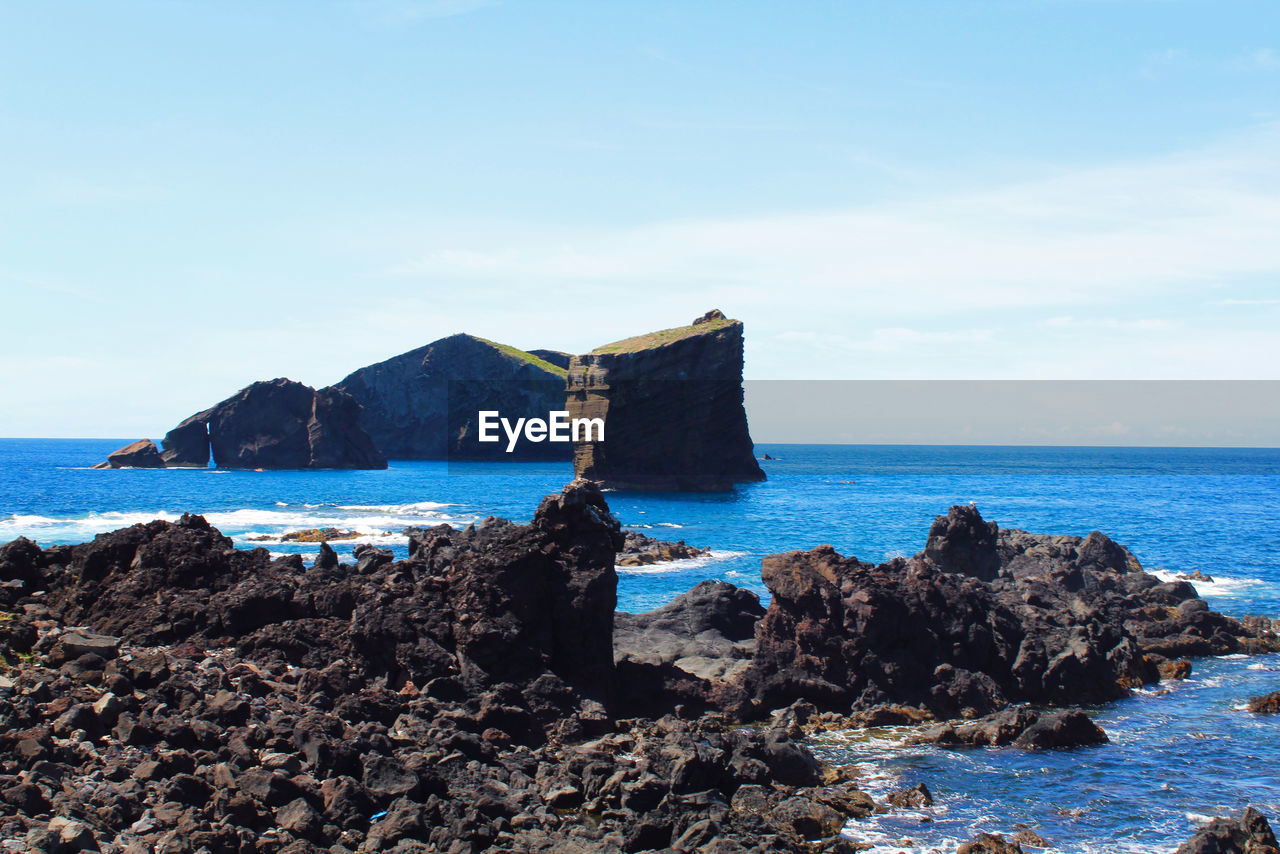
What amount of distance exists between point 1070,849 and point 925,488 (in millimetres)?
108493

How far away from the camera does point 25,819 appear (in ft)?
39.0

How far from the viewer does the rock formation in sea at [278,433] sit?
141375mm

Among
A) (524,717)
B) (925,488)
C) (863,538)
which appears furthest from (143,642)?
(925,488)

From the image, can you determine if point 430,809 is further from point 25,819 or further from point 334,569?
point 334,569

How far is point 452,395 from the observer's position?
6949 inches

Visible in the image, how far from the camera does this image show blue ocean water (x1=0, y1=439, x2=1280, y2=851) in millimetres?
16375

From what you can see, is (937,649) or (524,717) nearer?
(524,717)

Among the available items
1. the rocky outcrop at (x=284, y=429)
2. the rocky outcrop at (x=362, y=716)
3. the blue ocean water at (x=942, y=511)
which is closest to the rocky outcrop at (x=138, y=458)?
the rocky outcrop at (x=284, y=429)

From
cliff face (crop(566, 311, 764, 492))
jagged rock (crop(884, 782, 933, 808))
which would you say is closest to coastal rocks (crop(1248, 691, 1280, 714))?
jagged rock (crop(884, 782, 933, 808))

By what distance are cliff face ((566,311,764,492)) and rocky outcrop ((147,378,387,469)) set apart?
55476 millimetres

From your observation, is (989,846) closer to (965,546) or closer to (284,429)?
(965,546)

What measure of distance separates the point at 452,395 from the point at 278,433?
1572 inches

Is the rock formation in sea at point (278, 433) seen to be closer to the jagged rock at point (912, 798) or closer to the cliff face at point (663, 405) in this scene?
the cliff face at point (663, 405)

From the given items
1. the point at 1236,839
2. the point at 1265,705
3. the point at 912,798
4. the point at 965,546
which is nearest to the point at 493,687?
the point at 912,798
